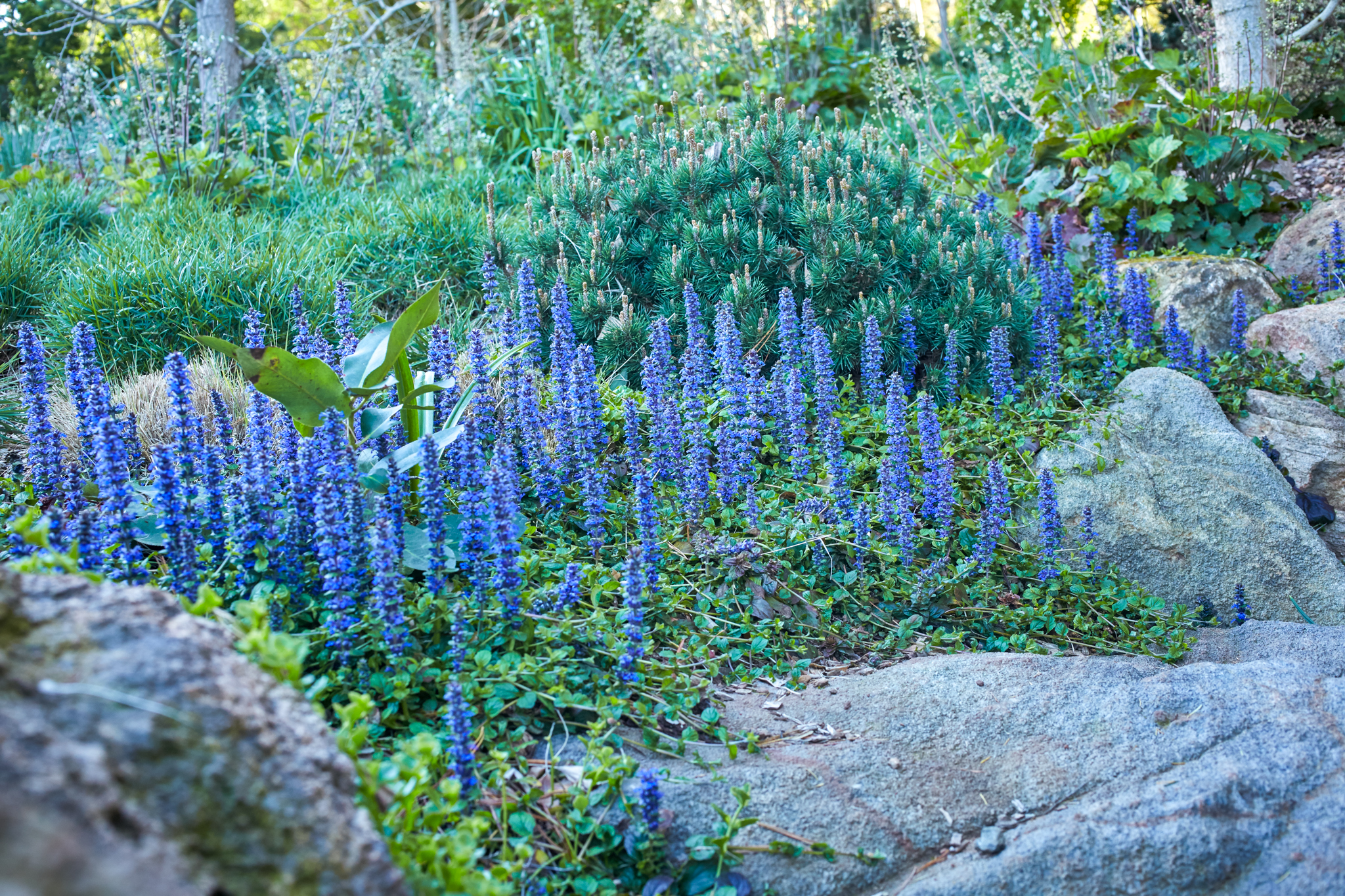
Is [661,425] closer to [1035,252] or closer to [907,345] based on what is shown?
[907,345]

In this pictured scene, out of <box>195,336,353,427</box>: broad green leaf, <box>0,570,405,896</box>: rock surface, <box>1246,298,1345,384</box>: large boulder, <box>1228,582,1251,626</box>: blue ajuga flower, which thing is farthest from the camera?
<box>1246,298,1345,384</box>: large boulder

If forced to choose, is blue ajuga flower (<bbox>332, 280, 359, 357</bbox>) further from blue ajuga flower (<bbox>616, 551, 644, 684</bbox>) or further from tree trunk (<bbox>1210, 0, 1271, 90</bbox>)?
tree trunk (<bbox>1210, 0, 1271, 90</bbox>)

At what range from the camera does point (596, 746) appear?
2.24 m

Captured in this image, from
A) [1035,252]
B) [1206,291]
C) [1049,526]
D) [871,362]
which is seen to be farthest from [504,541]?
[1206,291]

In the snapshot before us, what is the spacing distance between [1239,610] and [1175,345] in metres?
1.84

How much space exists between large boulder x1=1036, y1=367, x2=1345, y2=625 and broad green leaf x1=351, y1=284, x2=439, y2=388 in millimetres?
2587

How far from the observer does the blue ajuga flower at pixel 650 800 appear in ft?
6.60

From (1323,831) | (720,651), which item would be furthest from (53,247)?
(1323,831)

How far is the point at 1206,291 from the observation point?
226 inches

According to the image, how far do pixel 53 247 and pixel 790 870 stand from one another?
6.49m

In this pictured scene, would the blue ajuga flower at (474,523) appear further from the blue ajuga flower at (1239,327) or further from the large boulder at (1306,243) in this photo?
the large boulder at (1306,243)

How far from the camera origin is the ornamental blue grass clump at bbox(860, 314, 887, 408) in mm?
4320

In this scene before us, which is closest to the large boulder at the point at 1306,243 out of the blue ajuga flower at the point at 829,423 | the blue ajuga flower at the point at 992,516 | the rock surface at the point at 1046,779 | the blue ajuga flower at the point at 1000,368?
the blue ajuga flower at the point at 1000,368

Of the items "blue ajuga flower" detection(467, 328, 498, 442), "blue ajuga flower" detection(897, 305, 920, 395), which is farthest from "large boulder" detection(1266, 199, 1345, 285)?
"blue ajuga flower" detection(467, 328, 498, 442)
